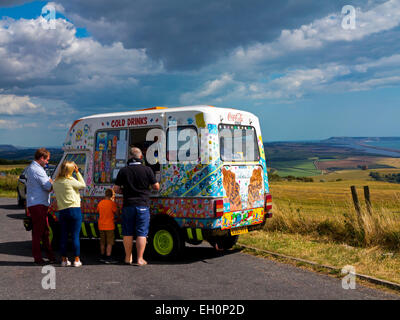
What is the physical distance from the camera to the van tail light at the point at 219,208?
23.5ft

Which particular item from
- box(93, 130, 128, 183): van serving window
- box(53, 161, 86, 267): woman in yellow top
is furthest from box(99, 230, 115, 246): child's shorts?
box(93, 130, 128, 183): van serving window

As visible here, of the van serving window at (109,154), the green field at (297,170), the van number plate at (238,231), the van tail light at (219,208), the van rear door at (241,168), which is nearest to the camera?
the van tail light at (219,208)

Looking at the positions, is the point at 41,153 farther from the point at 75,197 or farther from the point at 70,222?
the point at 70,222

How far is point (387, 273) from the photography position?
6629mm

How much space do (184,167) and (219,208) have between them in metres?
0.94

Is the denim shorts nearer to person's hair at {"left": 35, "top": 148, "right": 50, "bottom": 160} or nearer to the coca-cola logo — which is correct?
person's hair at {"left": 35, "top": 148, "right": 50, "bottom": 160}

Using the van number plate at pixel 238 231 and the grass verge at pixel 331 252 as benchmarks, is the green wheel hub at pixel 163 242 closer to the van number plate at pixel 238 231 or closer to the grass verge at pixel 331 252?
the van number plate at pixel 238 231

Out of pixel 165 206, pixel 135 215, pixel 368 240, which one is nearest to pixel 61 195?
pixel 135 215

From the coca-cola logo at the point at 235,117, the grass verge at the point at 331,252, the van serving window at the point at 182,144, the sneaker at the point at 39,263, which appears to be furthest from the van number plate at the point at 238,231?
the sneaker at the point at 39,263

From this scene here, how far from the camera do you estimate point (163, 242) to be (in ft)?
25.9

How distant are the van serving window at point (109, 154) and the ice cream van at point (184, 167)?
19 millimetres

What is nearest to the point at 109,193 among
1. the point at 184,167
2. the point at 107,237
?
the point at 107,237

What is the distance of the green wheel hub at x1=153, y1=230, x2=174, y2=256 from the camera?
7754 millimetres
